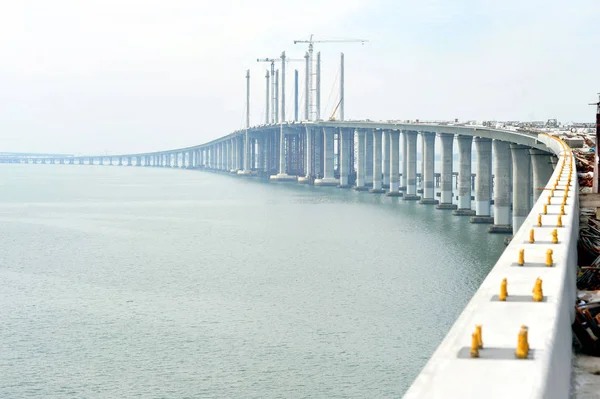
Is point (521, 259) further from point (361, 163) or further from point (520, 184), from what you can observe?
point (361, 163)

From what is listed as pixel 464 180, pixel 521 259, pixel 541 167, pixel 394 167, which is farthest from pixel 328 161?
pixel 521 259

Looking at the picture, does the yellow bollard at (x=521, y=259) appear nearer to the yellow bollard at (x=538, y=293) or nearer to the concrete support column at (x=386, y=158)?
the yellow bollard at (x=538, y=293)

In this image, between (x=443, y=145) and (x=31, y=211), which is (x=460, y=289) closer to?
(x=443, y=145)

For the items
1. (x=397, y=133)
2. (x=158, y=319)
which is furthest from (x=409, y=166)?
(x=158, y=319)

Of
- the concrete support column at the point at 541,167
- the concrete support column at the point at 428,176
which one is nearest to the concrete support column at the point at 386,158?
the concrete support column at the point at 428,176

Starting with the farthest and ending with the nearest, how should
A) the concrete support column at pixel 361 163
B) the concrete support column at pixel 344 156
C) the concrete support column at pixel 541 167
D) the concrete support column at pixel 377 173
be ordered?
the concrete support column at pixel 344 156 → the concrete support column at pixel 361 163 → the concrete support column at pixel 377 173 → the concrete support column at pixel 541 167
